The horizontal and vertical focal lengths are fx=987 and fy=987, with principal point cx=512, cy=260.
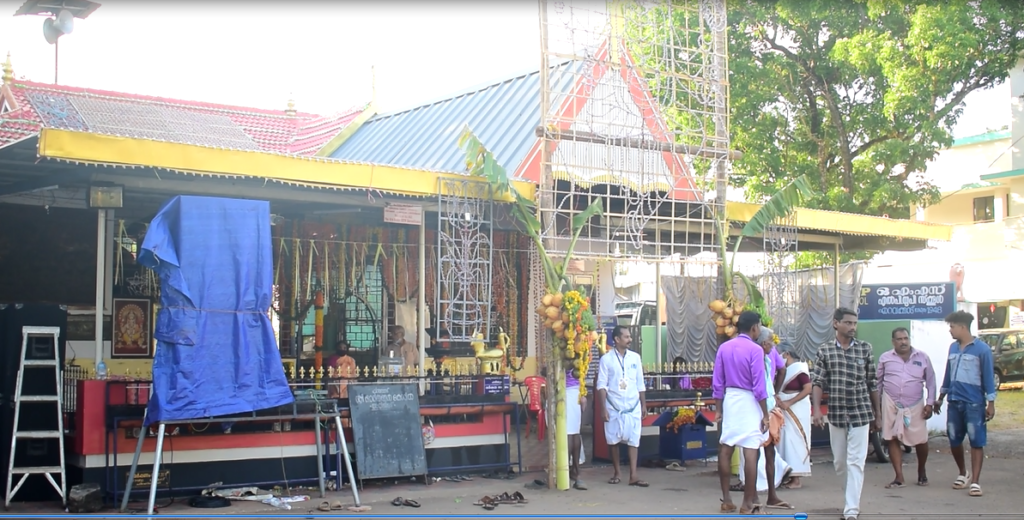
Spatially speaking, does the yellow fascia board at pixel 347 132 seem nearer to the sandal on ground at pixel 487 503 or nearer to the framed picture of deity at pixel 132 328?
the framed picture of deity at pixel 132 328

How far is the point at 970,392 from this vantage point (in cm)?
980

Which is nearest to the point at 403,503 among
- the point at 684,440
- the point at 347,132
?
the point at 684,440

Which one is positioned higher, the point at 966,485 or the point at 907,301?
the point at 907,301

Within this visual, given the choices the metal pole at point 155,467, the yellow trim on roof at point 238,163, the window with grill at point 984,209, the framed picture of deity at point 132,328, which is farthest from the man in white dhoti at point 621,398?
the window with grill at point 984,209

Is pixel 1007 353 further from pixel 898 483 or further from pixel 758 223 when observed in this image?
pixel 898 483

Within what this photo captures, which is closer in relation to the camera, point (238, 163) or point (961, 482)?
point (238, 163)

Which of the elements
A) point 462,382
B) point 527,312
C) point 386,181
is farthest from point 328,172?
point 527,312

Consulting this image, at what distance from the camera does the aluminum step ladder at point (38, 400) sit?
8875mm

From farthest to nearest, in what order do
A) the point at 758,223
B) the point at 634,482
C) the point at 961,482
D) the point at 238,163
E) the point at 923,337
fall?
the point at 923,337 → the point at 758,223 → the point at 634,482 → the point at 961,482 → the point at 238,163

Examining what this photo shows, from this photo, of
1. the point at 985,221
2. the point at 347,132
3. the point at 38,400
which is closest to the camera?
the point at 38,400

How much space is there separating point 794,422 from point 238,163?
6.12 m

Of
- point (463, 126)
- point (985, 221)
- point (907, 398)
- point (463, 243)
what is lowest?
point (907, 398)

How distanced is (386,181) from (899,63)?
1205 centimetres

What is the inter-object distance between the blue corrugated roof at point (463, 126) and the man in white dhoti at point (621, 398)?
4073mm
